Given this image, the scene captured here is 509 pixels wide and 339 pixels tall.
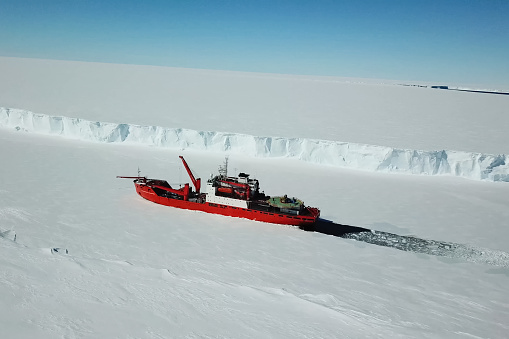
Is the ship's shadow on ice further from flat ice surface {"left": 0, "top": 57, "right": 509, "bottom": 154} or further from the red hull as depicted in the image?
flat ice surface {"left": 0, "top": 57, "right": 509, "bottom": 154}

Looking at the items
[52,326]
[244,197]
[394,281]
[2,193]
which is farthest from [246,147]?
[52,326]

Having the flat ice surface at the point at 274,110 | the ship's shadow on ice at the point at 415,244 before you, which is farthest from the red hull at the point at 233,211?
the flat ice surface at the point at 274,110

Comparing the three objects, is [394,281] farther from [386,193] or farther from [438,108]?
[438,108]

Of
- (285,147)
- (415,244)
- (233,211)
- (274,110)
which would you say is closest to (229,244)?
(233,211)

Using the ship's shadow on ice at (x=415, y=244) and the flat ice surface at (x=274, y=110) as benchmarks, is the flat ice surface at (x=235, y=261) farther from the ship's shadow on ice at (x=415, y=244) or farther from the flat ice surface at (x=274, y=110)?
the flat ice surface at (x=274, y=110)

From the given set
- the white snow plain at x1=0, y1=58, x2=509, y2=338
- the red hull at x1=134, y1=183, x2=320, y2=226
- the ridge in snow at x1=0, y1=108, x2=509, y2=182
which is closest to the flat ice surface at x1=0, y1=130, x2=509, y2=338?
the white snow plain at x1=0, y1=58, x2=509, y2=338
